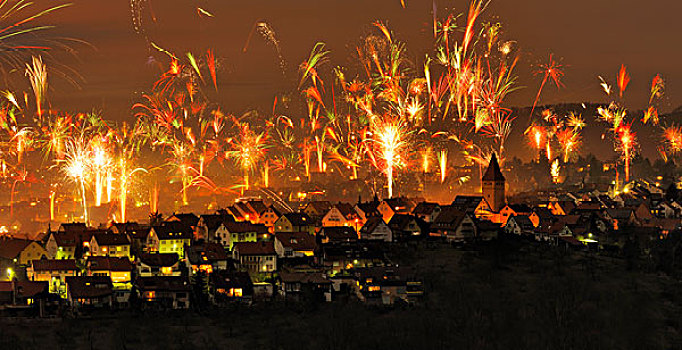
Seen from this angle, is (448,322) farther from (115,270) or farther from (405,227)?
(115,270)

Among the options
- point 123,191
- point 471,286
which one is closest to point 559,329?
point 471,286

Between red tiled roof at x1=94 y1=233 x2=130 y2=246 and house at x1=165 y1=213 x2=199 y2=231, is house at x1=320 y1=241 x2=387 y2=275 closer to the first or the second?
house at x1=165 y1=213 x2=199 y2=231

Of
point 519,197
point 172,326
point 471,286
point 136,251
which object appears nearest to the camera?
point 172,326

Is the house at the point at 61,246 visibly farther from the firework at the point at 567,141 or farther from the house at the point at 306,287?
the firework at the point at 567,141

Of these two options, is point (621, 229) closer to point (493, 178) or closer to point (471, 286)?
point (493, 178)

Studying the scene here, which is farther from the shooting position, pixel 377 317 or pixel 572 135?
pixel 572 135

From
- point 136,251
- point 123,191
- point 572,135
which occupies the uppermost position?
point 572,135
